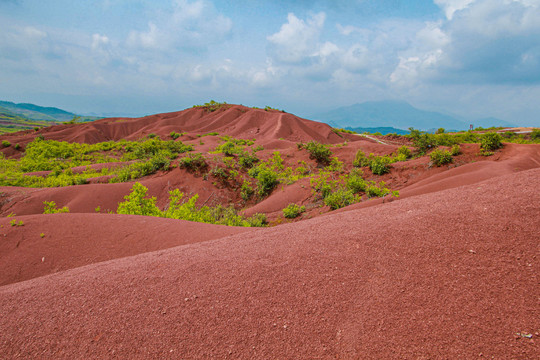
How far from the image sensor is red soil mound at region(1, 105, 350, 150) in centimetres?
3238

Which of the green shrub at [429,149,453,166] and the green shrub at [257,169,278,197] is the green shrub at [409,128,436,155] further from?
the green shrub at [257,169,278,197]

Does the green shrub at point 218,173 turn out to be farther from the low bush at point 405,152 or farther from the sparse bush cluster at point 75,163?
the low bush at point 405,152

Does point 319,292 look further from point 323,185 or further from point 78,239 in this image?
point 323,185

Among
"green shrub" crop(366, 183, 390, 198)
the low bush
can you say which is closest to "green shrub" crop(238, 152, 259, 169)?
"green shrub" crop(366, 183, 390, 198)

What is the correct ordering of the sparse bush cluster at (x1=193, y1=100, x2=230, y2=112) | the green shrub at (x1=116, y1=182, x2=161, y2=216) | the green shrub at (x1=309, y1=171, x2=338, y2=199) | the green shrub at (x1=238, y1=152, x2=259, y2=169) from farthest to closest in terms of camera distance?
the sparse bush cluster at (x1=193, y1=100, x2=230, y2=112) < the green shrub at (x1=238, y1=152, x2=259, y2=169) < the green shrub at (x1=309, y1=171, x2=338, y2=199) < the green shrub at (x1=116, y1=182, x2=161, y2=216)

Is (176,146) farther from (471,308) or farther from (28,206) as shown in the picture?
(471,308)

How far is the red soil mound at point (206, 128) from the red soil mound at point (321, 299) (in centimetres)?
2651

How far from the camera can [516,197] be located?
358cm

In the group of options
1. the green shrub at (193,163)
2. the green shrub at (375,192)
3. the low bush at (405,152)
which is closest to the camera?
the green shrub at (375,192)

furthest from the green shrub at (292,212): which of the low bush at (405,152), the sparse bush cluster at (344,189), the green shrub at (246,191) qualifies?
the low bush at (405,152)

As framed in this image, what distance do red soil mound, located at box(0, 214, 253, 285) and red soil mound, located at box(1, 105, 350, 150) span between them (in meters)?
24.2

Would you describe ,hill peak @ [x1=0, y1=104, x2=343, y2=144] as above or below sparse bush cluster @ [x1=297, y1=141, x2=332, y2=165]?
above

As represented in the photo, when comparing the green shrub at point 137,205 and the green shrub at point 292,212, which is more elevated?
the green shrub at point 137,205

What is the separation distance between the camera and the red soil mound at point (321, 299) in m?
2.01
